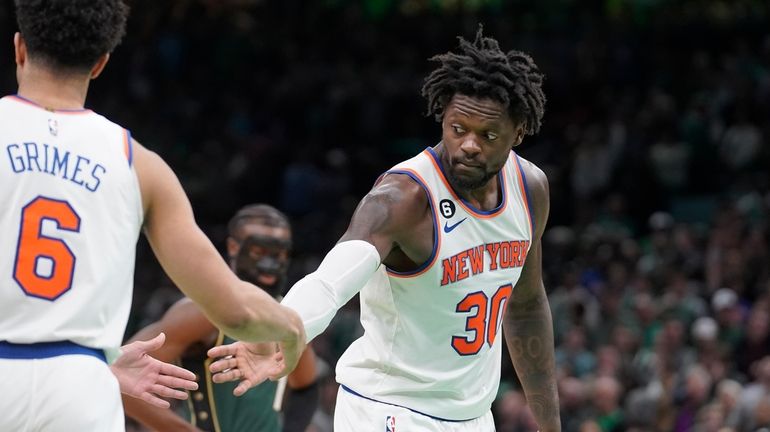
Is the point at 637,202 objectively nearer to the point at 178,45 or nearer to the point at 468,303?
the point at 178,45

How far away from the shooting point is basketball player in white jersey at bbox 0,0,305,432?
3.49 metres

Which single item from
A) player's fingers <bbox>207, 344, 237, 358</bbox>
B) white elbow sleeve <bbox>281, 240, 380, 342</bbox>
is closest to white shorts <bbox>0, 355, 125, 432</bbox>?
player's fingers <bbox>207, 344, 237, 358</bbox>

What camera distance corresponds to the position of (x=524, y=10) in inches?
700

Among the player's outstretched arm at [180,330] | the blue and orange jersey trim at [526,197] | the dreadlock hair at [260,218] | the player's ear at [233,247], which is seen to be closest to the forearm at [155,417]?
the player's outstretched arm at [180,330]

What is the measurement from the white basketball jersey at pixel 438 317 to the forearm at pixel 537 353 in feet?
1.45

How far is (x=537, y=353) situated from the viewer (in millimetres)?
5781

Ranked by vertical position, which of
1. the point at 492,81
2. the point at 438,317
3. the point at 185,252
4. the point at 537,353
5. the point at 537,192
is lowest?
the point at 537,353

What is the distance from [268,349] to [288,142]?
1346 centimetres

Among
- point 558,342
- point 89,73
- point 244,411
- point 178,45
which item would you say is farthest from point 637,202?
point 89,73

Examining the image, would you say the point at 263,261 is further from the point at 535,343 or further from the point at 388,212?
the point at 388,212

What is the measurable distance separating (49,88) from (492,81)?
2.12 m

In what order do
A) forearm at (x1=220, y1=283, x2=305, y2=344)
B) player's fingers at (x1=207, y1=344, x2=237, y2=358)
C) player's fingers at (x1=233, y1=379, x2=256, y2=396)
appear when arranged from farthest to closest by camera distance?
1. player's fingers at (x1=233, y1=379, x2=256, y2=396)
2. player's fingers at (x1=207, y1=344, x2=237, y2=358)
3. forearm at (x1=220, y1=283, x2=305, y2=344)

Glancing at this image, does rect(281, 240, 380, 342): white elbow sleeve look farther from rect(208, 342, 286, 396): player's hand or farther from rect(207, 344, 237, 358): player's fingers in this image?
rect(207, 344, 237, 358): player's fingers

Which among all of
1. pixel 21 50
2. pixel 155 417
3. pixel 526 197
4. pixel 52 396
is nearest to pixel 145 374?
pixel 52 396
